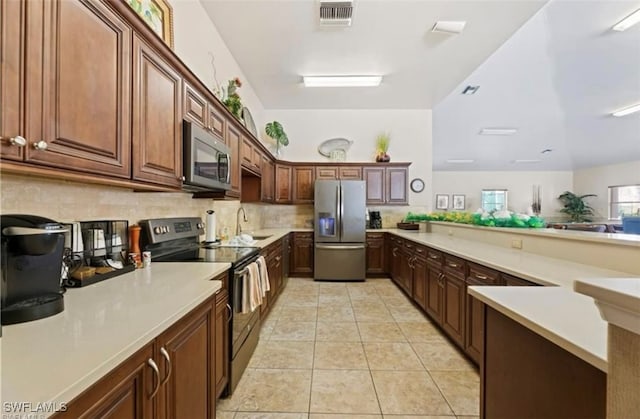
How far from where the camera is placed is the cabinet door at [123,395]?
65 centimetres

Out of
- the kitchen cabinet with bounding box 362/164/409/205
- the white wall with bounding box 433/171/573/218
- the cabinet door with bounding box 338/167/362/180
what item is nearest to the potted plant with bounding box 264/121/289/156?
the cabinet door with bounding box 338/167/362/180

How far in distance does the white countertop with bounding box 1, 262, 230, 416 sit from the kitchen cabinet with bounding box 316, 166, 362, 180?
4094 mm

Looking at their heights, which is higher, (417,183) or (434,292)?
(417,183)

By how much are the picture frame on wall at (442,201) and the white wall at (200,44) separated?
9.35m

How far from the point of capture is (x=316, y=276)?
4871 mm

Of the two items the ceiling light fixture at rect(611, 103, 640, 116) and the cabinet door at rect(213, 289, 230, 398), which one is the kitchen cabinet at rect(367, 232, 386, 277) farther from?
the ceiling light fixture at rect(611, 103, 640, 116)

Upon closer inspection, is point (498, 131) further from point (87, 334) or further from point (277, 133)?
point (87, 334)

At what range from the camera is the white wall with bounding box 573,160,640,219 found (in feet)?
28.7

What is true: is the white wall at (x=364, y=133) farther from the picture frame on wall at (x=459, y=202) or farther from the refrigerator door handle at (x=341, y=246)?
the picture frame on wall at (x=459, y=202)

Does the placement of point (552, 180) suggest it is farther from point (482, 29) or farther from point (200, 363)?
point (200, 363)

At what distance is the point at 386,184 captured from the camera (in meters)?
5.28

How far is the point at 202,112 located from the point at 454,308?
8.67 feet

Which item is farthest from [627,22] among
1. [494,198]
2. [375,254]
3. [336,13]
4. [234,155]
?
[494,198]

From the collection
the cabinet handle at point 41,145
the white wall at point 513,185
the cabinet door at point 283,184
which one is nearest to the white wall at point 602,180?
the white wall at point 513,185
